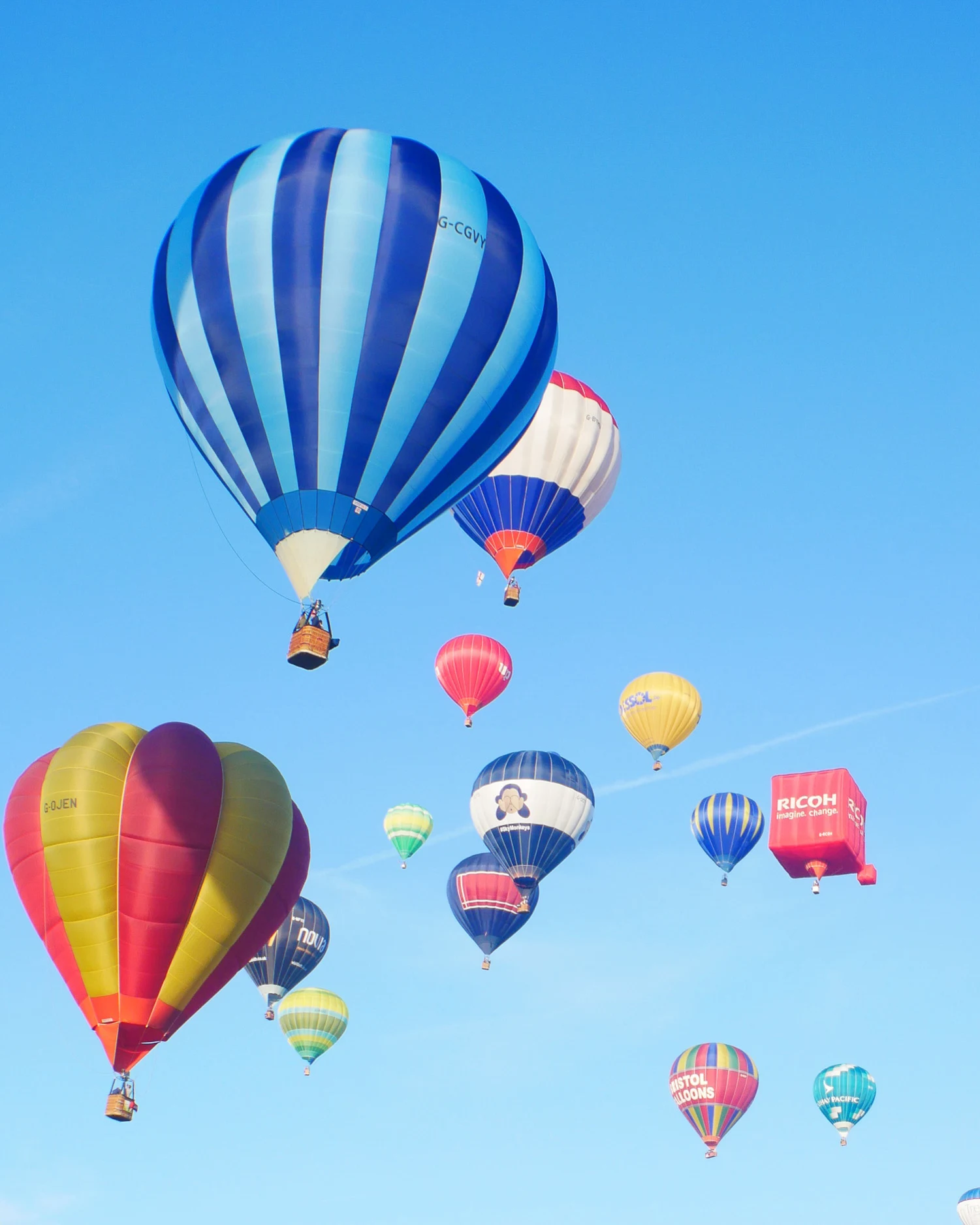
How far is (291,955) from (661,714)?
9738 millimetres

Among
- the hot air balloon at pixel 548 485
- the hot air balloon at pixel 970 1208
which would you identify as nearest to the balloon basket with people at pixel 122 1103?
the hot air balloon at pixel 548 485

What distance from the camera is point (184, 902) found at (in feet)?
79.7

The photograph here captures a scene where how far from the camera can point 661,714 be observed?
41.1 m

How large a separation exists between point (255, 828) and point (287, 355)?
6594 mm

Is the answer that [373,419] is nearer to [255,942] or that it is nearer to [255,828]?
[255,828]

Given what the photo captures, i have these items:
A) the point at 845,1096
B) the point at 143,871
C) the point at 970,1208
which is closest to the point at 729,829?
the point at 845,1096

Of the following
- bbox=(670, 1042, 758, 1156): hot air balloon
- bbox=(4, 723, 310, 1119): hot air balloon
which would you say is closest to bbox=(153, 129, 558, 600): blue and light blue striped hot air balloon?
bbox=(4, 723, 310, 1119): hot air balloon

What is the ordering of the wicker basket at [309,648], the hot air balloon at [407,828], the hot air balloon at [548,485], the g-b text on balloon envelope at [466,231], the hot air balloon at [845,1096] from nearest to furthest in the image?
1. the wicker basket at [309,648]
2. the g-b text on balloon envelope at [466,231]
3. the hot air balloon at [548,485]
4. the hot air balloon at [845,1096]
5. the hot air balloon at [407,828]

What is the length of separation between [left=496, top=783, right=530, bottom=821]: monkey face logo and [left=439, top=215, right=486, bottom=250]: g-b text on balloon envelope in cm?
1832

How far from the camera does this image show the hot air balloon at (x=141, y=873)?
24.2m

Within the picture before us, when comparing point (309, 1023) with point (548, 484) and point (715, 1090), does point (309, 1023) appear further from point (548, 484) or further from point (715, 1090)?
point (548, 484)

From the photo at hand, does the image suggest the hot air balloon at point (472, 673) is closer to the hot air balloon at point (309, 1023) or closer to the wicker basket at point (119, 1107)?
the hot air balloon at point (309, 1023)

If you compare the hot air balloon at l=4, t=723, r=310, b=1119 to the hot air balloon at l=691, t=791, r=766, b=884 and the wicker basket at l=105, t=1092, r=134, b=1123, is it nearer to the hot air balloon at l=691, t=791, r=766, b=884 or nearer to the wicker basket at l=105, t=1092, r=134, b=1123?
the wicker basket at l=105, t=1092, r=134, b=1123

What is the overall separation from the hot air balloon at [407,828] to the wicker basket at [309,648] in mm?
25995
